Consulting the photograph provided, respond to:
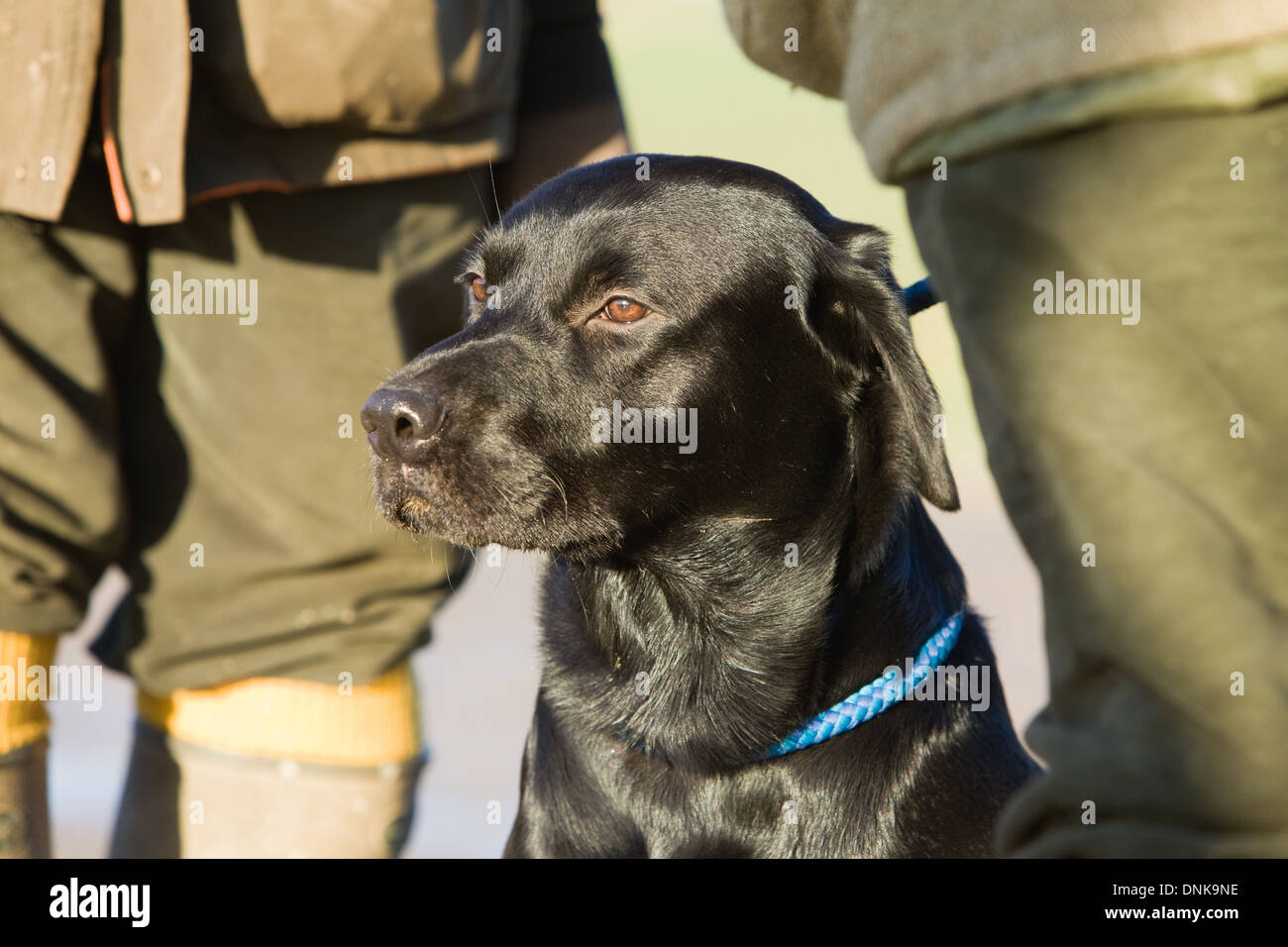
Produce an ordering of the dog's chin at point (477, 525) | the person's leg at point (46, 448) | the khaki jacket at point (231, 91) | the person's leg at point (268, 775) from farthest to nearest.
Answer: the person's leg at point (268, 775) < the person's leg at point (46, 448) < the khaki jacket at point (231, 91) < the dog's chin at point (477, 525)

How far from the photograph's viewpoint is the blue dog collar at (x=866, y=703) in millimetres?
2309

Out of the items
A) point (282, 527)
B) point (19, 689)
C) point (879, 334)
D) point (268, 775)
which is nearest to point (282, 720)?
point (268, 775)

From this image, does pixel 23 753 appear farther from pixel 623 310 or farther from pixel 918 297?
pixel 918 297

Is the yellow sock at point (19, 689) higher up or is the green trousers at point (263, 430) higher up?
the green trousers at point (263, 430)

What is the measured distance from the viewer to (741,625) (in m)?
2.54

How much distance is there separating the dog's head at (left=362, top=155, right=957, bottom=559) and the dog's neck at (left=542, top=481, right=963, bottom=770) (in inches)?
2.6

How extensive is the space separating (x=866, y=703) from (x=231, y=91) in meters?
1.71

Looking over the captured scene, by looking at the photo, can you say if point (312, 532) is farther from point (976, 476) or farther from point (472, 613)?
point (976, 476)

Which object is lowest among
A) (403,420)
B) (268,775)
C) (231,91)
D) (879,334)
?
(268,775)

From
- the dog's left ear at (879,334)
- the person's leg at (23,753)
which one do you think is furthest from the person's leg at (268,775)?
the dog's left ear at (879,334)

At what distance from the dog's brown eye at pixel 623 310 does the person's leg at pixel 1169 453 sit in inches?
38.4

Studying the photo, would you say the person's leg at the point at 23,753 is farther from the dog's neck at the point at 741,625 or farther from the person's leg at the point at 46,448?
the dog's neck at the point at 741,625

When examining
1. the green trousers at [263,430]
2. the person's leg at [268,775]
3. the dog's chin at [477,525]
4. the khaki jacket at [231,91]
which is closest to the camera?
the dog's chin at [477,525]
